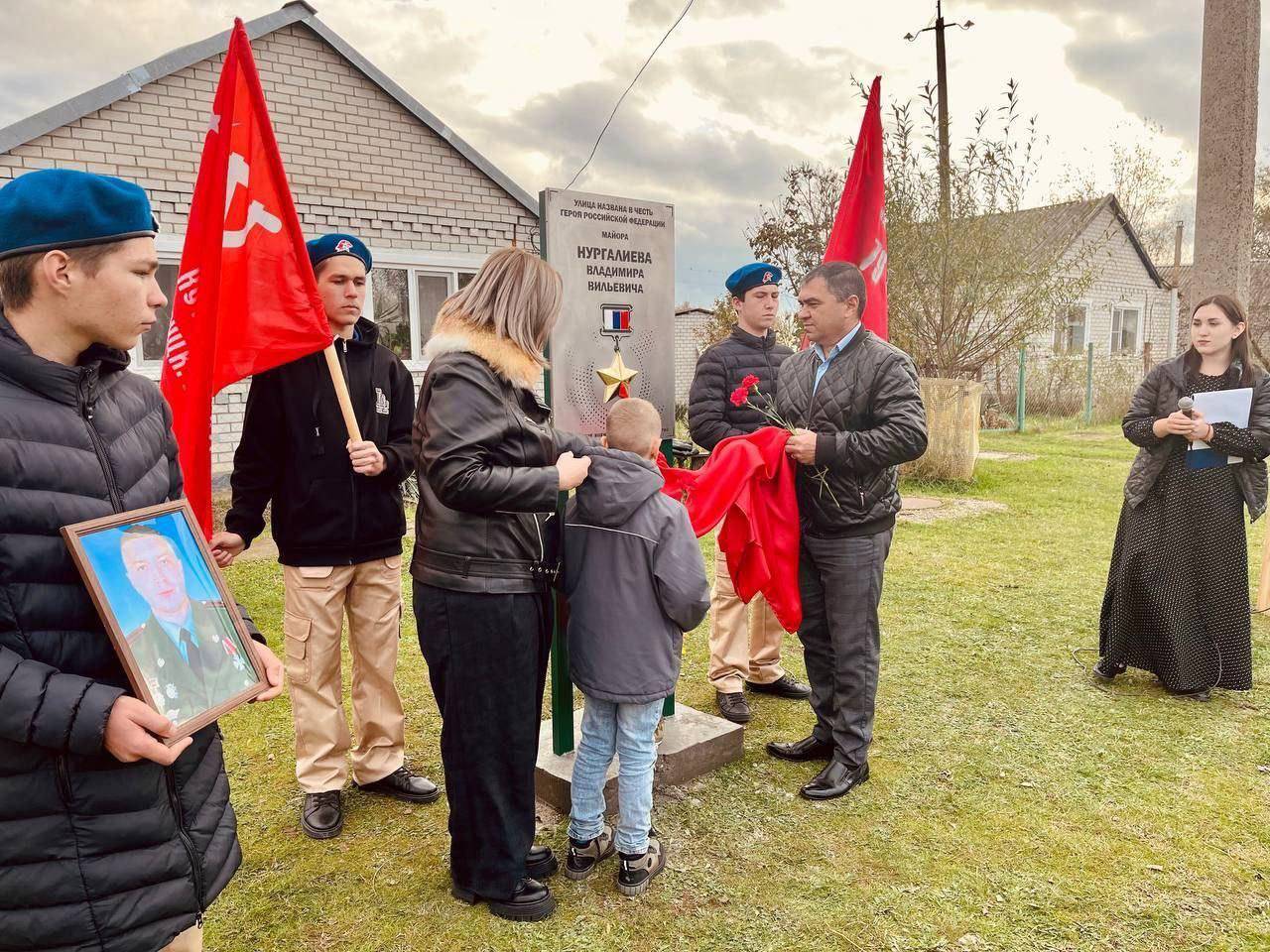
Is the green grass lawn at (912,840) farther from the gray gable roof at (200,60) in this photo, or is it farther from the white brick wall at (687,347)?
the white brick wall at (687,347)

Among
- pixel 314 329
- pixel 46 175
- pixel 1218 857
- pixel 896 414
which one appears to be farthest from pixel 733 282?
pixel 46 175

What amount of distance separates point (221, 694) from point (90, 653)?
0.25m

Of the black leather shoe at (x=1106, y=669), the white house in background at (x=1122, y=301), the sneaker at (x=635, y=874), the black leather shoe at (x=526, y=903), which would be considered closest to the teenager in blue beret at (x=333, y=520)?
the black leather shoe at (x=526, y=903)

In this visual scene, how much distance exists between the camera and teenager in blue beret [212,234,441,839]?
3355 millimetres

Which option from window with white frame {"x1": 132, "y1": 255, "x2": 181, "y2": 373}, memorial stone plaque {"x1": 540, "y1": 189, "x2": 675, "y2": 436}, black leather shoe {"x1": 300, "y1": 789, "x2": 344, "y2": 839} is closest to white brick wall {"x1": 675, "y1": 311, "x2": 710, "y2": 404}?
window with white frame {"x1": 132, "y1": 255, "x2": 181, "y2": 373}

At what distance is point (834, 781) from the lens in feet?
12.2

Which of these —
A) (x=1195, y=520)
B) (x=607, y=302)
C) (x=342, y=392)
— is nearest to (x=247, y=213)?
(x=342, y=392)

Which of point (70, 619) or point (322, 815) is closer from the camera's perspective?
point (70, 619)

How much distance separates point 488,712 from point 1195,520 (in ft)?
13.0

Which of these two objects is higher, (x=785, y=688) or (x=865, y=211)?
(x=865, y=211)

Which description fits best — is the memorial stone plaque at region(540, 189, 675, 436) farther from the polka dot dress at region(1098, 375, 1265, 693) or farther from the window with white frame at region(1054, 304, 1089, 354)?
the window with white frame at region(1054, 304, 1089, 354)

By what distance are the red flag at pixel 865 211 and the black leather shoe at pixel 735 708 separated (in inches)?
82.4

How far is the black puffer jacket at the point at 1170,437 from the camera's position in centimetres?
451

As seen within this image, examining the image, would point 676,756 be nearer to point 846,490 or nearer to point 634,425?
point 846,490
